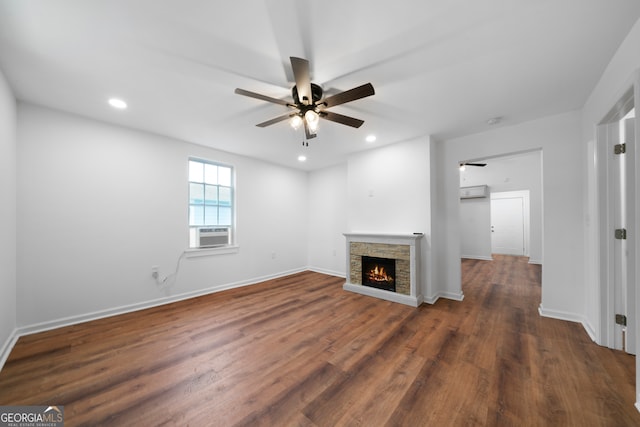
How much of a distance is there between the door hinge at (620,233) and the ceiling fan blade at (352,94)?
2.69 metres

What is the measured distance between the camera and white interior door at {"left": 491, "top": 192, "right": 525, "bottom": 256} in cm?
721

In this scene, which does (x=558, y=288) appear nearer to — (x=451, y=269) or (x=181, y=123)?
(x=451, y=269)

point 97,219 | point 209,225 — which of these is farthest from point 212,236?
point 97,219

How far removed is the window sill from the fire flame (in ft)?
8.64

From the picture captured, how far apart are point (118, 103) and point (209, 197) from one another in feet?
6.19

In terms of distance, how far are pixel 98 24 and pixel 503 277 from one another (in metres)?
7.05

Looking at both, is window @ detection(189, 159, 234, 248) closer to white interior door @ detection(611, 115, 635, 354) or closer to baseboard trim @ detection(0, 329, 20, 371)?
baseboard trim @ detection(0, 329, 20, 371)

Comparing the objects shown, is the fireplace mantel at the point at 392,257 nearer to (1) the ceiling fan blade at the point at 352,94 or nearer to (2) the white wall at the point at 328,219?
(2) the white wall at the point at 328,219

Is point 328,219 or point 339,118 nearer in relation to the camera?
point 339,118

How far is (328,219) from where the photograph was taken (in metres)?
5.43

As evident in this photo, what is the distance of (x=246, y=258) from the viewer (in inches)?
178

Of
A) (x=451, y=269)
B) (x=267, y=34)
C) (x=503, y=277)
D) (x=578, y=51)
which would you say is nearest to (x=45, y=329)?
(x=267, y=34)

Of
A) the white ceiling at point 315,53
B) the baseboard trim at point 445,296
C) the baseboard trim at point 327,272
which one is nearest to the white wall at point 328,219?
the baseboard trim at point 327,272

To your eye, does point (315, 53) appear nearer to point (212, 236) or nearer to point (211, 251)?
point (212, 236)
